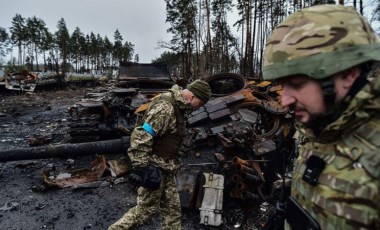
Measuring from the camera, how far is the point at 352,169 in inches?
41.6

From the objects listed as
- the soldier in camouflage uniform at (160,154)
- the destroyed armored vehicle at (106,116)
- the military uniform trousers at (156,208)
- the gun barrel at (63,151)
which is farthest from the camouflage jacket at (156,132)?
the destroyed armored vehicle at (106,116)

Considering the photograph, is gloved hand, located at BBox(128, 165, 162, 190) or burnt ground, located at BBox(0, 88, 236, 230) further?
burnt ground, located at BBox(0, 88, 236, 230)

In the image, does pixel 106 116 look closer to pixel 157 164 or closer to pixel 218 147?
pixel 218 147

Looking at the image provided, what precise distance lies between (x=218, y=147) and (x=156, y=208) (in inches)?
110

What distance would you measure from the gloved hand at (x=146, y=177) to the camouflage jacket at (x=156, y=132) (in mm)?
66

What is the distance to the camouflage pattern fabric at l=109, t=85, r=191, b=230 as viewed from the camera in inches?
116

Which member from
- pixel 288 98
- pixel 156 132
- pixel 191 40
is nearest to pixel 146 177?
pixel 156 132

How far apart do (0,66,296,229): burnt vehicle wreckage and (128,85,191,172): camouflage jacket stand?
48 cm

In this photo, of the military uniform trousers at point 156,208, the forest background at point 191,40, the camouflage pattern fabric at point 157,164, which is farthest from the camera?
the forest background at point 191,40

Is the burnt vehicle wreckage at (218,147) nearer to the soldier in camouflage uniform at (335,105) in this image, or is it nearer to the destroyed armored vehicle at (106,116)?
the destroyed armored vehicle at (106,116)

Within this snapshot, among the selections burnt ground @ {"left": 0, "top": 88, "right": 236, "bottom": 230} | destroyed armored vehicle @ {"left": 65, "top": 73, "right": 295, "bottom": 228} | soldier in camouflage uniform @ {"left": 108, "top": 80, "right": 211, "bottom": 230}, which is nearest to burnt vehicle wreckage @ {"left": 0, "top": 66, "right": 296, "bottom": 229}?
destroyed armored vehicle @ {"left": 65, "top": 73, "right": 295, "bottom": 228}

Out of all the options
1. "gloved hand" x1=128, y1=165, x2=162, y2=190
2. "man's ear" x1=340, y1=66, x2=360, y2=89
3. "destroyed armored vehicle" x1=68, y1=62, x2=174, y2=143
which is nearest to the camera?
"man's ear" x1=340, y1=66, x2=360, y2=89

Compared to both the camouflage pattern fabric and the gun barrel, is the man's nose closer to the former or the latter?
the camouflage pattern fabric

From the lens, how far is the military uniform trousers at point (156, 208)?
10.3ft
